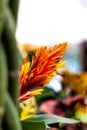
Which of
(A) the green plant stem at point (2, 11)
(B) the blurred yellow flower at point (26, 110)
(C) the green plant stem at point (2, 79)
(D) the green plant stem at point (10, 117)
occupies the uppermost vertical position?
(B) the blurred yellow flower at point (26, 110)

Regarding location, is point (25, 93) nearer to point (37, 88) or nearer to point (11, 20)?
point (37, 88)

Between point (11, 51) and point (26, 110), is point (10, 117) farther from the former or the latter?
point (26, 110)

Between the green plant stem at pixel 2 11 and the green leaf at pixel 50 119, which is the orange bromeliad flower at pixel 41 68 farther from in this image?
the green plant stem at pixel 2 11

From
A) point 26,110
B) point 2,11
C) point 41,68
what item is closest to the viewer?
point 2,11

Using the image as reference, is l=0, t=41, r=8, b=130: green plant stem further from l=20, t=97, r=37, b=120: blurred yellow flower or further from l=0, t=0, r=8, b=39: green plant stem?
l=20, t=97, r=37, b=120: blurred yellow flower

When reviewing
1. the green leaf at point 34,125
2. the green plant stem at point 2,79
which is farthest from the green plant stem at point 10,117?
the green leaf at point 34,125

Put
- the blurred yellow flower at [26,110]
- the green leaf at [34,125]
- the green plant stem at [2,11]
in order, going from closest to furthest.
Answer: the green plant stem at [2,11] < the green leaf at [34,125] < the blurred yellow flower at [26,110]

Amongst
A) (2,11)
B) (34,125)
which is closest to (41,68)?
(34,125)
